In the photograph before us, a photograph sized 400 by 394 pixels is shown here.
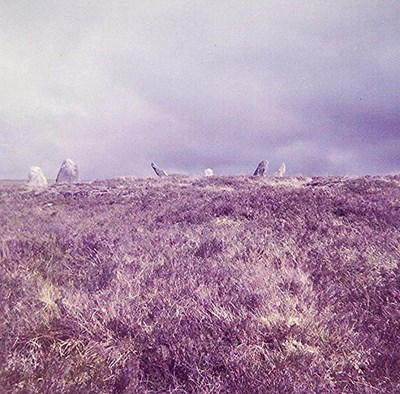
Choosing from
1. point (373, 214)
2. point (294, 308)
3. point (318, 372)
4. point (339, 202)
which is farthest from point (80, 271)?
point (339, 202)

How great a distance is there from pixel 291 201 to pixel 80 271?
694 cm

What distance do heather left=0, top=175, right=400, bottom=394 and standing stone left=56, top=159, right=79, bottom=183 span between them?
145 feet

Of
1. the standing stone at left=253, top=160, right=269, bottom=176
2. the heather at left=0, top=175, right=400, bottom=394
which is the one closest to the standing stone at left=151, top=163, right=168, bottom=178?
the standing stone at left=253, top=160, right=269, bottom=176

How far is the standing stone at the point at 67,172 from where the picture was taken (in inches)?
1900

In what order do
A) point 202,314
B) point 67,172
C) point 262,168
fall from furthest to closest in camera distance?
point 67,172
point 262,168
point 202,314

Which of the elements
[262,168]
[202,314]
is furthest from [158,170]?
[202,314]

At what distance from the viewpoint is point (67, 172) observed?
1913 inches

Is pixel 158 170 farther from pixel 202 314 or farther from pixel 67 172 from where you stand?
pixel 202 314

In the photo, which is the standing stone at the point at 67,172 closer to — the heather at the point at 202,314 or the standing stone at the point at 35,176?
the standing stone at the point at 35,176

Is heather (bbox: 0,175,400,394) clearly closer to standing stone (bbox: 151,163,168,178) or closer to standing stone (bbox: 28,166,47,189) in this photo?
standing stone (bbox: 151,163,168,178)

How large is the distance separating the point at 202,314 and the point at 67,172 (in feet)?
A: 159

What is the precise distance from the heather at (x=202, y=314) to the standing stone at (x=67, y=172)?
44293mm

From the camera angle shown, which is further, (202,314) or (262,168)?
(262,168)

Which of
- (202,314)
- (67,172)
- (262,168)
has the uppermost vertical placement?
(262,168)
